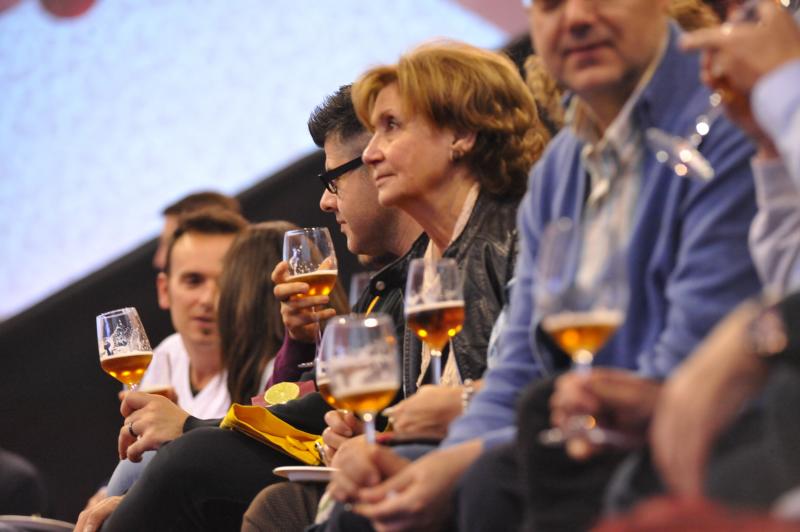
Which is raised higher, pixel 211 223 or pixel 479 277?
pixel 211 223

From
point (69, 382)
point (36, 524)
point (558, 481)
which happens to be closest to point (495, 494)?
point (558, 481)

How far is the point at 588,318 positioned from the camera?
1396mm

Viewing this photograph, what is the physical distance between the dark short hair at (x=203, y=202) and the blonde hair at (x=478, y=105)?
2.07 meters

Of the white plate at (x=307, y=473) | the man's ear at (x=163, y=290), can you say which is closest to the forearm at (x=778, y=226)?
the white plate at (x=307, y=473)

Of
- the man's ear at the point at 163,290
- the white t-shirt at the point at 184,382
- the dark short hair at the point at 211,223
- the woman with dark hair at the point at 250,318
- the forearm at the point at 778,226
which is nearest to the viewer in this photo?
the forearm at the point at 778,226

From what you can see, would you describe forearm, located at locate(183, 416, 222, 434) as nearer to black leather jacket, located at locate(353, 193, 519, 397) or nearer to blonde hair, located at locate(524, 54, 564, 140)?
black leather jacket, located at locate(353, 193, 519, 397)

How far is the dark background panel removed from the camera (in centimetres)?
545

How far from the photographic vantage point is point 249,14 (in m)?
5.16

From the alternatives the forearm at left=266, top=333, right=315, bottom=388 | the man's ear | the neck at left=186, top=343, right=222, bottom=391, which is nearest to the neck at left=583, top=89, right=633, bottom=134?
the forearm at left=266, top=333, right=315, bottom=388

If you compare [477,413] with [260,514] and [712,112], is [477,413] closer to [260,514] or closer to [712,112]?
[712,112]

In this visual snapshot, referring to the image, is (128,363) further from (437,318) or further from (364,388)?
(364,388)

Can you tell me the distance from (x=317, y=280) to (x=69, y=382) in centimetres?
270

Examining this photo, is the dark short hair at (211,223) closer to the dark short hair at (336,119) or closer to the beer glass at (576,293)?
the dark short hair at (336,119)

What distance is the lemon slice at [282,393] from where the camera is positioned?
3133mm
